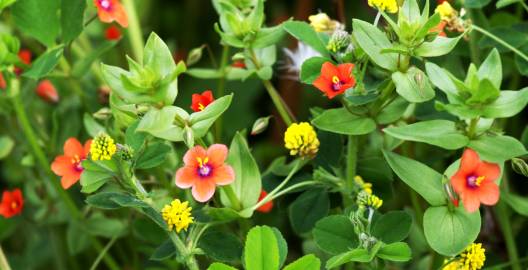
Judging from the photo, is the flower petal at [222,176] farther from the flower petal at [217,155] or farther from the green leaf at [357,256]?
the green leaf at [357,256]

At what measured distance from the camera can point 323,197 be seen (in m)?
0.86

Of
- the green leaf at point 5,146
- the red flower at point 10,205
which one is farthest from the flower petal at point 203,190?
the green leaf at point 5,146

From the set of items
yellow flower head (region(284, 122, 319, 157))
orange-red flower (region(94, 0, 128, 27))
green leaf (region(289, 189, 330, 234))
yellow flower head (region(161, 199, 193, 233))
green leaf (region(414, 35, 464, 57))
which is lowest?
green leaf (region(289, 189, 330, 234))

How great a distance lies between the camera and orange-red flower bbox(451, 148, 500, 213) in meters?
0.67

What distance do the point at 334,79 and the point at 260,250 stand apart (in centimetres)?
17

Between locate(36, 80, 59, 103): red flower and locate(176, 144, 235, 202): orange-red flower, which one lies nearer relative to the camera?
locate(176, 144, 235, 202): orange-red flower

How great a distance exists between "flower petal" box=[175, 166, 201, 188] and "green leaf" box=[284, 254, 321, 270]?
0.11 m

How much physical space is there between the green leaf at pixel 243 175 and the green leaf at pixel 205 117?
7 centimetres

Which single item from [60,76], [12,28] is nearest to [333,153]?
[60,76]

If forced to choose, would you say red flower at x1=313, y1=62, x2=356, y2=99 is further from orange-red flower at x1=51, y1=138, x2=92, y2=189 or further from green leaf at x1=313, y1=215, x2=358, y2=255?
orange-red flower at x1=51, y1=138, x2=92, y2=189

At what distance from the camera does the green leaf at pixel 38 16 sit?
0.91 meters

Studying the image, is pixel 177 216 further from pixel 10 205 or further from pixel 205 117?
pixel 10 205

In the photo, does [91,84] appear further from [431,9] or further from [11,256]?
[431,9]

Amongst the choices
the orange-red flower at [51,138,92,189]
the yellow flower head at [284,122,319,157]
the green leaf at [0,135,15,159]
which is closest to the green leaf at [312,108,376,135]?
the yellow flower head at [284,122,319,157]
